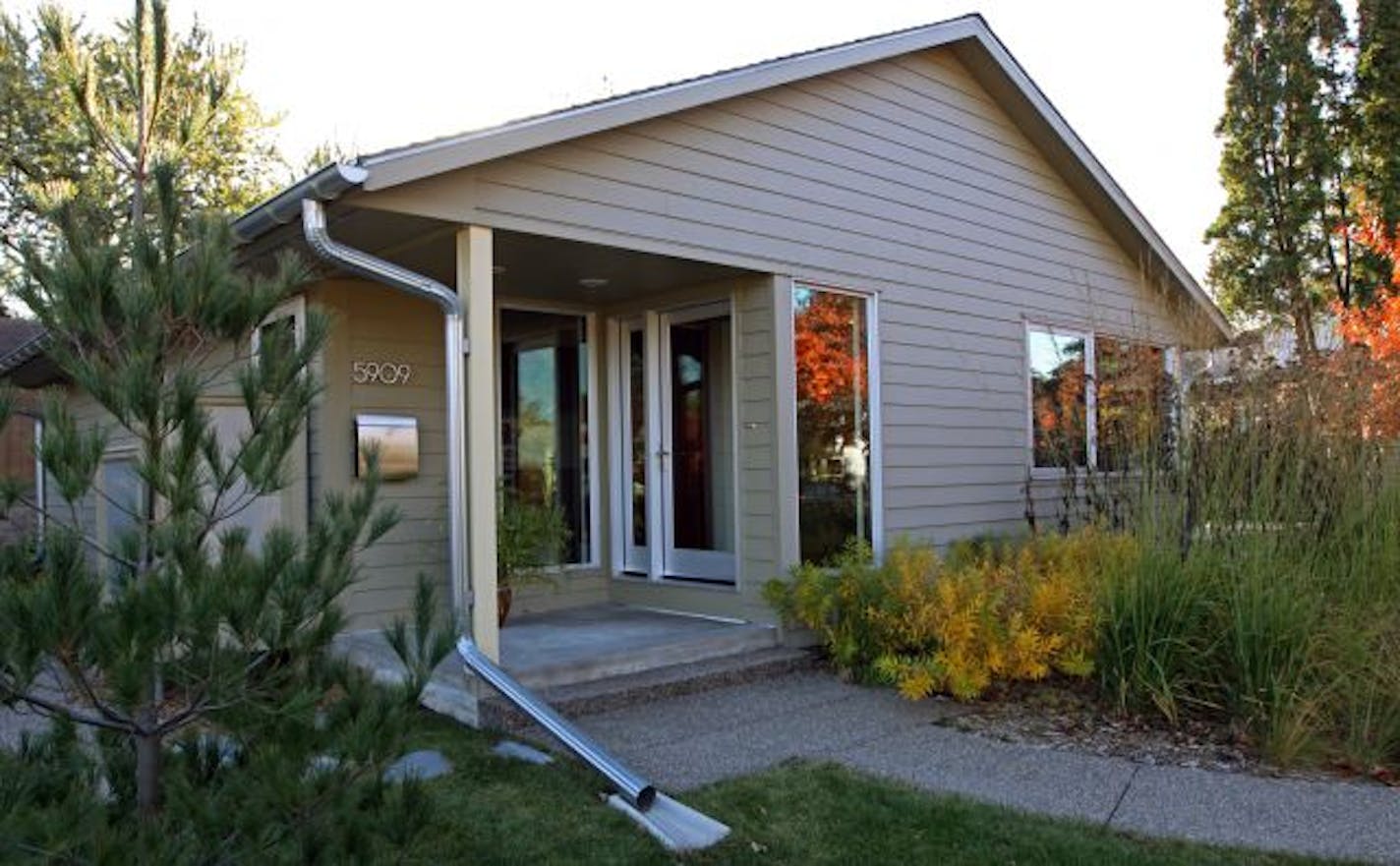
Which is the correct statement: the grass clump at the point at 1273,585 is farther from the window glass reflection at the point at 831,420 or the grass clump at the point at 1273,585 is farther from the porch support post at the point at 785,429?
the window glass reflection at the point at 831,420

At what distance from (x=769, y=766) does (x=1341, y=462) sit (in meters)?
3.06

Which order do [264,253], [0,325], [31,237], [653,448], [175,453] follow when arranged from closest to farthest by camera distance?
1. [175,453]
2. [31,237]
3. [264,253]
4. [653,448]
5. [0,325]

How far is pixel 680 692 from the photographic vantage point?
544cm

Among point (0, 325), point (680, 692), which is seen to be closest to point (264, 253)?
point (680, 692)

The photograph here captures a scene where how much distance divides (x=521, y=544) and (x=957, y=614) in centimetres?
248

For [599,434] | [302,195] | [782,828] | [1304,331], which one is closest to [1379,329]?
[1304,331]

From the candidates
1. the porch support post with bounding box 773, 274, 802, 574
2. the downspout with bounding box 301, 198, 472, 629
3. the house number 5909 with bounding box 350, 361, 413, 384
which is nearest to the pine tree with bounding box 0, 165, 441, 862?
the downspout with bounding box 301, 198, 472, 629

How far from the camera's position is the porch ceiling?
516 cm

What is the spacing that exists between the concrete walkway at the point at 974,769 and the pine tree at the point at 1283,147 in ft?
48.5

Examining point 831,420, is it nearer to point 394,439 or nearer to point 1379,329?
point 394,439

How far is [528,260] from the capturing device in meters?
5.99

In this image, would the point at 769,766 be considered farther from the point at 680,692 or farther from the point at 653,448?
the point at 653,448

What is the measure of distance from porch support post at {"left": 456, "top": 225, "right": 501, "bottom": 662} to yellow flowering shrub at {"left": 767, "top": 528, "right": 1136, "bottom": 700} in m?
1.90

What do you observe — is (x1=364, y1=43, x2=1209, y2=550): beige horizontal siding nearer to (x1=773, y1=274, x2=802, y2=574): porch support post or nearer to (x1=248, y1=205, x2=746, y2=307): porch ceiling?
(x1=773, y1=274, x2=802, y2=574): porch support post
